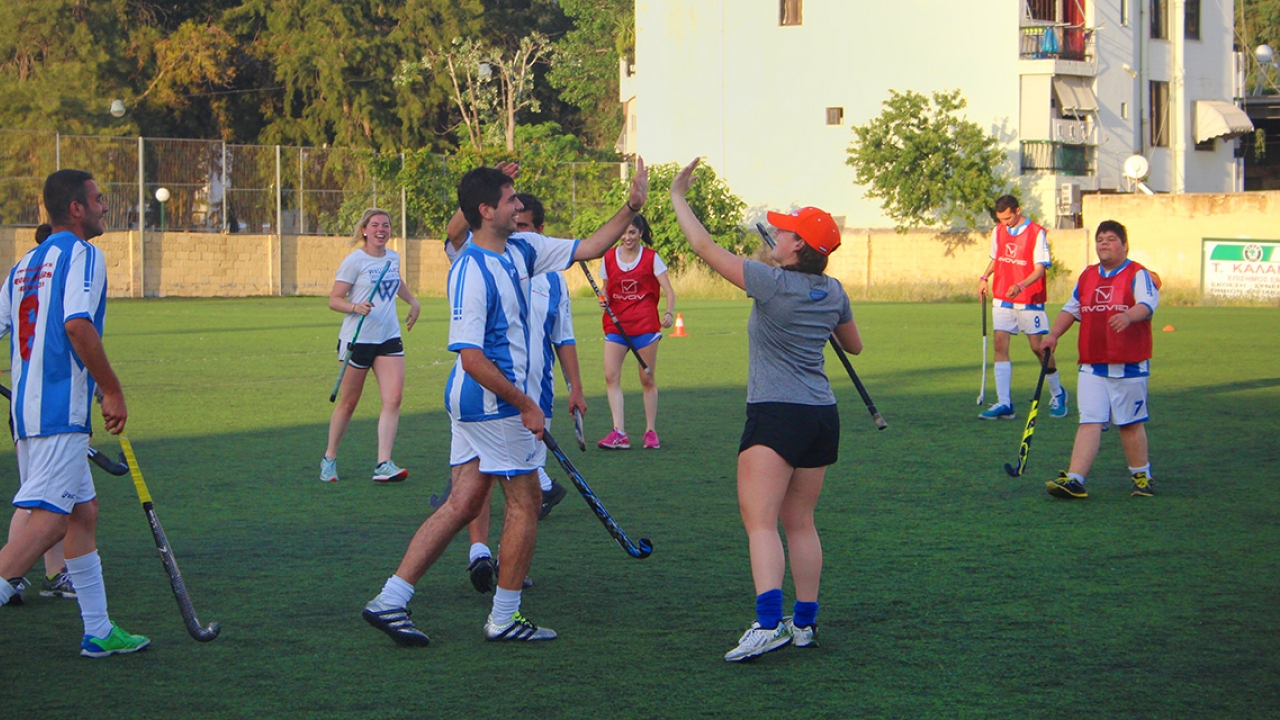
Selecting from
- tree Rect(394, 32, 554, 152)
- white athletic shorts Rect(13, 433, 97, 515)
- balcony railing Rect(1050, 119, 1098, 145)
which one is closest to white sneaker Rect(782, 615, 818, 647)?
white athletic shorts Rect(13, 433, 97, 515)

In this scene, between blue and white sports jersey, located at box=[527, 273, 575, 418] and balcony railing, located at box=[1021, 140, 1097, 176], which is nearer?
blue and white sports jersey, located at box=[527, 273, 575, 418]

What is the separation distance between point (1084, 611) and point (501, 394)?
277cm

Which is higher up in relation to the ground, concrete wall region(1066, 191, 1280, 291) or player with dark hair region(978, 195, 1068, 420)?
concrete wall region(1066, 191, 1280, 291)

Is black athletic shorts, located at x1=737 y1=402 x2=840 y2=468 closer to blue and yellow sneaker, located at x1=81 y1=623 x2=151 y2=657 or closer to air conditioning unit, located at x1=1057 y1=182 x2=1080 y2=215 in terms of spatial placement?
blue and yellow sneaker, located at x1=81 y1=623 x2=151 y2=657

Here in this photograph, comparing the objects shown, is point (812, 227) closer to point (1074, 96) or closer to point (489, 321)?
point (489, 321)

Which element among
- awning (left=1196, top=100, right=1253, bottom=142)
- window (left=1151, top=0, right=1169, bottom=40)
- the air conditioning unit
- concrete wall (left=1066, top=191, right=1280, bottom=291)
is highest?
window (left=1151, top=0, right=1169, bottom=40)

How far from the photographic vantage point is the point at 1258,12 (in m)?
59.2

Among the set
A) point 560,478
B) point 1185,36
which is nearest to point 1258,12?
point 1185,36

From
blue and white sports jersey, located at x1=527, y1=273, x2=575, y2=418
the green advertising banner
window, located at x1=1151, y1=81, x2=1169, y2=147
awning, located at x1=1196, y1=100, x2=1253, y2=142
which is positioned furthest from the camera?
window, located at x1=1151, y1=81, x2=1169, y2=147

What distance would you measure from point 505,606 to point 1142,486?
196 inches

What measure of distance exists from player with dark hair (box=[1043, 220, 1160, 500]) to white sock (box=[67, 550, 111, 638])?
18.8 ft

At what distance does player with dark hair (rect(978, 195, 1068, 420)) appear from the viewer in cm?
1278

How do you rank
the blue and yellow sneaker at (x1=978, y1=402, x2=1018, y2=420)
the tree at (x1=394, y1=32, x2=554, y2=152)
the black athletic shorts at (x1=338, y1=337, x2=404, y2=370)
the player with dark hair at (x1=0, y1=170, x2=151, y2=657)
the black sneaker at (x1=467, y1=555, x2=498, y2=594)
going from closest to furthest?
the player with dark hair at (x1=0, y1=170, x2=151, y2=657) < the black sneaker at (x1=467, y1=555, x2=498, y2=594) < the black athletic shorts at (x1=338, y1=337, x2=404, y2=370) < the blue and yellow sneaker at (x1=978, y1=402, x2=1018, y2=420) < the tree at (x1=394, y1=32, x2=554, y2=152)

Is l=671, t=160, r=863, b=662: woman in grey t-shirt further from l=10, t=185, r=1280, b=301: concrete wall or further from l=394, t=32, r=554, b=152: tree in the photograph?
l=394, t=32, r=554, b=152: tree
